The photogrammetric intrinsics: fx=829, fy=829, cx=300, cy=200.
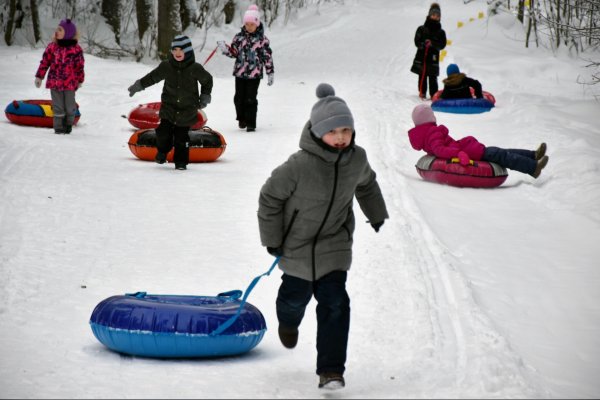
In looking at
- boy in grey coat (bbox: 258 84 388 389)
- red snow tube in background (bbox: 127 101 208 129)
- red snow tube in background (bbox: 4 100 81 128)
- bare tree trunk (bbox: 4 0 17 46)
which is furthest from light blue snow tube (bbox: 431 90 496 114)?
bare tree trunk (bbox: 4 0 17 46)

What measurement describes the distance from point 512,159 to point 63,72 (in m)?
5.77

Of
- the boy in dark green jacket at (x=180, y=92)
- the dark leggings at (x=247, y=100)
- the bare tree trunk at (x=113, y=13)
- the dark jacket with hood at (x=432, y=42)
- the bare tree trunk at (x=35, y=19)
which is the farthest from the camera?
the bare tree trunk at (x=113, y=13)

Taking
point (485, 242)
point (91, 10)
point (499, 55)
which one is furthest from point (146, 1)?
point (485, 242)

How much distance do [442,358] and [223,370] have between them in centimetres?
115

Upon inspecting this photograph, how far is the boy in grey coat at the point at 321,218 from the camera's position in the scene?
391 cm

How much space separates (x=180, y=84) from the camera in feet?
30.1

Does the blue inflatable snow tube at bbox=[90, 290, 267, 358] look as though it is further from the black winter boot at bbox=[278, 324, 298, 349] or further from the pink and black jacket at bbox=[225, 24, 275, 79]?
the pink and black jacket at bbox=[225, 24, 275, 79]

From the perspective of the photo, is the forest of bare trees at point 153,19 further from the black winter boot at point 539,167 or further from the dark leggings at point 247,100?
the black winter boot at point 539,167

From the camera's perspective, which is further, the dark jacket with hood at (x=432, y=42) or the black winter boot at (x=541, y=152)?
the dark jacket with hood at (x=432, y=42)

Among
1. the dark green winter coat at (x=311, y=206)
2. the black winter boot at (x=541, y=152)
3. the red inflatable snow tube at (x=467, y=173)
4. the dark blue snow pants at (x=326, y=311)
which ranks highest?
the dark green winter coat at (x=311, y=206)

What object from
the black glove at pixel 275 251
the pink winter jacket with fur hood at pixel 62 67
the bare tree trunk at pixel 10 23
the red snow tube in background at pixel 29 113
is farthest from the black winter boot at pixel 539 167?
the bare tree trunk at pixel 10 23

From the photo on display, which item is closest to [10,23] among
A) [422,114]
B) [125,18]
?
[125,18]

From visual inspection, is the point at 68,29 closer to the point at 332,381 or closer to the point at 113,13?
the point at 332,381

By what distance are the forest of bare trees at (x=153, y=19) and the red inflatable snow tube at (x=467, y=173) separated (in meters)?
11.7
